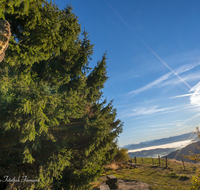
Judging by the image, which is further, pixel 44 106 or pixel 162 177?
pixel 162 177

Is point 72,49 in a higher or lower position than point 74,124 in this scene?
higher

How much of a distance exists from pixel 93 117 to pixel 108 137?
2907mm

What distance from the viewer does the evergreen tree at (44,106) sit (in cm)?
534

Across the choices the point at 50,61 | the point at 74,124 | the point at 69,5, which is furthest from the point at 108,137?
the point at 69,5

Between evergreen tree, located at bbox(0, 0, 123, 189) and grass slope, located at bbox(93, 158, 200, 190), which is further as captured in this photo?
grass slope, located at bbox(93, 158, 200, 190)

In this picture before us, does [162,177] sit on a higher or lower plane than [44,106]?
lower

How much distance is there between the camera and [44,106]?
5.44 meters

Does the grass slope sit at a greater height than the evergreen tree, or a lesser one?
lesser

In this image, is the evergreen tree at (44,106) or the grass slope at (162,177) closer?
the evergreen tree at (44,106)

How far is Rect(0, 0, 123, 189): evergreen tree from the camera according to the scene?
17.5ft

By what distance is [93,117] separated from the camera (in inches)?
386

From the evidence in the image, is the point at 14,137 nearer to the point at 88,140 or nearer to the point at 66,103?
the point at 66,103

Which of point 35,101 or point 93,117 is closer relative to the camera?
point 35,101

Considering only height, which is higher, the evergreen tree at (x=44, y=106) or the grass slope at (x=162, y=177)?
the evergreen tree at (x=44, y=106)
